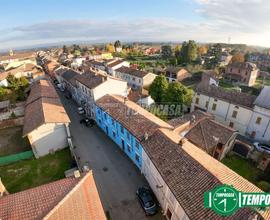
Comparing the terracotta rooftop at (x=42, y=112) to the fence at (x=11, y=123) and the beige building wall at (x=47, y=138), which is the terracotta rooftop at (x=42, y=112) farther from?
the fence at (x=11, y=123)

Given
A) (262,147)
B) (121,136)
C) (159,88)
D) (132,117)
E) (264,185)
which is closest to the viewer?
(264,185)

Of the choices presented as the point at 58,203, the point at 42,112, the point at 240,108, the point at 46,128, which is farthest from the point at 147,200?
the point at 240,108

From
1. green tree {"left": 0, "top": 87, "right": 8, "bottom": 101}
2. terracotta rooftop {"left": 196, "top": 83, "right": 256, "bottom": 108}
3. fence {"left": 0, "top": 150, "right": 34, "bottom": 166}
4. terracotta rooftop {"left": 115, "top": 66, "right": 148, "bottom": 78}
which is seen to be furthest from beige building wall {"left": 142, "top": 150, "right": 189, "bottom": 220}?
terracotta rooftop {"left": 115, "top": 66, "right": 148, "bottom": 78}

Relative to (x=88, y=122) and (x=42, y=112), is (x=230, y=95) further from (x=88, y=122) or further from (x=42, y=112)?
(x=42, y=112)

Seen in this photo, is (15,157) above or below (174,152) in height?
below

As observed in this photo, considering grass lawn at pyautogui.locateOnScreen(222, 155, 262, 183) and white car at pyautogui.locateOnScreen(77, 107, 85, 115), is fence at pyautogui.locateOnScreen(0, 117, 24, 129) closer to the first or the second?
white car at pyautogui.locateOnScreen(77, 107, 85, 115)

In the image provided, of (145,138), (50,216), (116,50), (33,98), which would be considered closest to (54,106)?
(33,98)

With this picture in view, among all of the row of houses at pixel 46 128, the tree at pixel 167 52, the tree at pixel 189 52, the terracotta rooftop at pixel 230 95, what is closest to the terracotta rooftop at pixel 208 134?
the terracotta rooftop at pixel 230 95

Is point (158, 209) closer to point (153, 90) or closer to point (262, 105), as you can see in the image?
point (262, 105)
